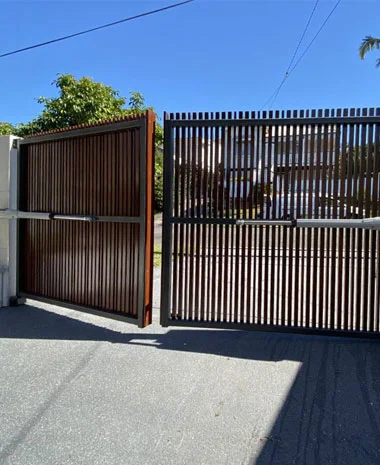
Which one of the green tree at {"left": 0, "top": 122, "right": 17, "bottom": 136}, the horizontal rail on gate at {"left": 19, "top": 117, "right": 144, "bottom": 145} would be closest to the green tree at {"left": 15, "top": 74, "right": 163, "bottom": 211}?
the green tree at {"left": 0, "top": 122, "right": 17, "bottom": 136}

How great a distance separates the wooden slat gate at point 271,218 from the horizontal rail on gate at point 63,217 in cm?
43

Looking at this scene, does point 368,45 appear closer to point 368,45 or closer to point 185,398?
point 368,45

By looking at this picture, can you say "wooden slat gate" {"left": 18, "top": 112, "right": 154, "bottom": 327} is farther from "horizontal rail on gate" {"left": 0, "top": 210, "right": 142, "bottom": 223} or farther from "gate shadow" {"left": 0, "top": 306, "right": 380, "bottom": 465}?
"gate shadow" {"left": 0, "top": 306, "right": 380, "bottom": 465}

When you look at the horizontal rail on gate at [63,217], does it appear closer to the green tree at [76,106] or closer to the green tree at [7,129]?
the green tree at [76,106]

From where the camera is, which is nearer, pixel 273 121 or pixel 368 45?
pixel 273 121

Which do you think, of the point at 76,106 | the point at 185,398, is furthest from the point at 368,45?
the point at 185,398

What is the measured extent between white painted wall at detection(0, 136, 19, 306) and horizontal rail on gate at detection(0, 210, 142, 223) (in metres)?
0.11

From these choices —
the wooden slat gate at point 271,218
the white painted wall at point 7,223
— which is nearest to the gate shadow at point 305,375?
the wooden slat gate at point 271,218

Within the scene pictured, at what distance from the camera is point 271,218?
4039 mm

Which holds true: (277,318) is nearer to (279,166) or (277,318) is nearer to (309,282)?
(309,282)

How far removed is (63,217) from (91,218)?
51 centimetres

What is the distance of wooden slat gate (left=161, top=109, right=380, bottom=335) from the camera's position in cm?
389

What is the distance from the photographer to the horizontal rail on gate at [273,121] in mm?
3811

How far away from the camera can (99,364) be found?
360 cm
